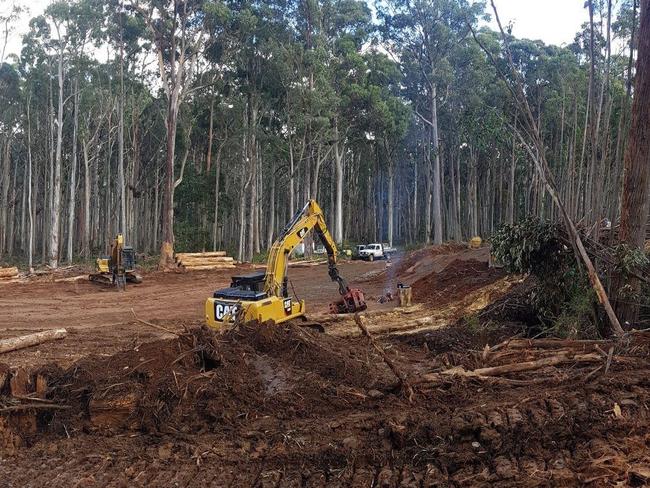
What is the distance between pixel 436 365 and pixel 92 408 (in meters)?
4.39

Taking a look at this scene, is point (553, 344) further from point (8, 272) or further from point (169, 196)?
point (169, 196)

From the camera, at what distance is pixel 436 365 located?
7910 millimetres

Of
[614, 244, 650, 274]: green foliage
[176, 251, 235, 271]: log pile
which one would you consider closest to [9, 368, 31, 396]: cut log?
[614, 244, 650, 274]: green foliage

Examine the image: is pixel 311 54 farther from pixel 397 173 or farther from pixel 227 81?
pixel 397 173

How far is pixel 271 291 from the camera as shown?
10.5 metres

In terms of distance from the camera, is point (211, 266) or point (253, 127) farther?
point (253, 127)

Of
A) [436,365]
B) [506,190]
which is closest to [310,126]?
[506,190]

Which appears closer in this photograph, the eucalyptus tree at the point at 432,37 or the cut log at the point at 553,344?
the cut log at the point at 553,344

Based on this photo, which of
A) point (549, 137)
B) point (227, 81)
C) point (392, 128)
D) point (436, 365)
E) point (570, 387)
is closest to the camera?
point (570, 387)

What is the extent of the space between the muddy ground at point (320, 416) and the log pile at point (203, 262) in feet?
61.8

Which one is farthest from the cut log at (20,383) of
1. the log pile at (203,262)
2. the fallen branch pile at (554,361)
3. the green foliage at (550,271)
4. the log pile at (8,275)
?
the log pile at (203,262)

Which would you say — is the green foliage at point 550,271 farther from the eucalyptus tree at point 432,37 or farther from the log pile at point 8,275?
the eucalyptus tree at point 432,37

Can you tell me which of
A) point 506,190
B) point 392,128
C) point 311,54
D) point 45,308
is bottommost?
point 45,308

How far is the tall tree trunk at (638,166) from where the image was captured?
8.45 m
